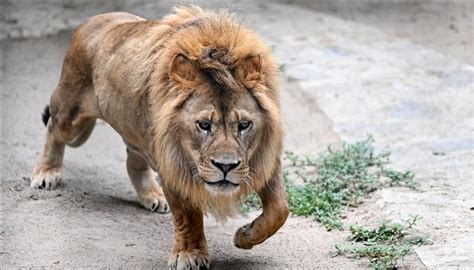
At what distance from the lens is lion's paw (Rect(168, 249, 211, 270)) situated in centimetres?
526

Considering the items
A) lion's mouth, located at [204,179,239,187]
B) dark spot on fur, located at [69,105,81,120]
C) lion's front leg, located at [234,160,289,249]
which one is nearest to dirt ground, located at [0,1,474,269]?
lion's front leg, located at [234,160,289,249]

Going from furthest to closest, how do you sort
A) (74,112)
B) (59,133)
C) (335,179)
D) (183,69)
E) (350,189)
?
(59,133), (74,112), (335,179), (350,189), (183,69)

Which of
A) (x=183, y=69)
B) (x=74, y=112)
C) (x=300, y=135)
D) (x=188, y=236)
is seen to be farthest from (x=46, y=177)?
(x=183, y=69)

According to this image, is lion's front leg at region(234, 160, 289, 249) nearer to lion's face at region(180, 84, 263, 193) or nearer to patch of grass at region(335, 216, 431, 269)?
lion's face at region(180, 84, 263, 193)

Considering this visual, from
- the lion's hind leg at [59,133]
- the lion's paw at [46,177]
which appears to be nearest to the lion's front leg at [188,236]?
the lion's hind leg at [59,133]

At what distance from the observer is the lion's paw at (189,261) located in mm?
5258

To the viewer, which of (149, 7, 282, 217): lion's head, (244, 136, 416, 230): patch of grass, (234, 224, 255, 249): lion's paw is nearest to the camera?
(149, 7, 282, 217): lion's head

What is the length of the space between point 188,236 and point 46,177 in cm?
212

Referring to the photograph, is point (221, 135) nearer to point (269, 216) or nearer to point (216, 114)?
point (216, 114)

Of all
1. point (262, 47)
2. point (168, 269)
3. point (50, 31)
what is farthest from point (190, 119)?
point (50, 31)

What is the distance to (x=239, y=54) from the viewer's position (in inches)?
197

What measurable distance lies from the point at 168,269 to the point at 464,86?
4.04 meters

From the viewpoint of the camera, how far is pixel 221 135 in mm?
4773

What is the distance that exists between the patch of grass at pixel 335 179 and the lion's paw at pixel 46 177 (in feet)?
4.97
